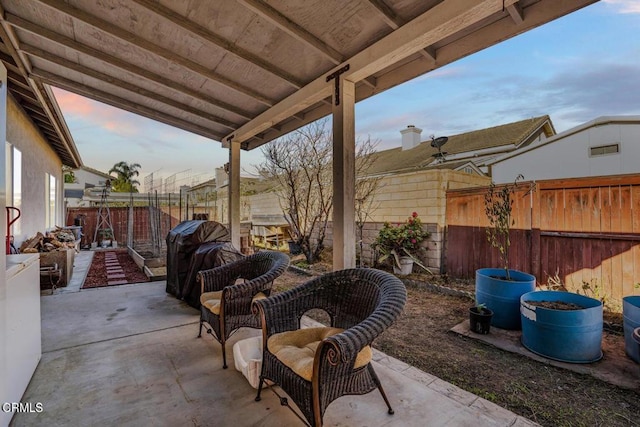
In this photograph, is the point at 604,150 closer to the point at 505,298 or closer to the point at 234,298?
the point at 505,298

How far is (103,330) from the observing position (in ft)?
10.2

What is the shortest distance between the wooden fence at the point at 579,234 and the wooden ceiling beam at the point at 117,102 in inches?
191

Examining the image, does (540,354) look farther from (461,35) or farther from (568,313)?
(461,35)

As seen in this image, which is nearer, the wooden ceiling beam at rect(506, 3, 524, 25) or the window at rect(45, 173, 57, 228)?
the wooden ceiling beam at rect(506, 3, 524, 25)

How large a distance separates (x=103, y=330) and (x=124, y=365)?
3.26 feet

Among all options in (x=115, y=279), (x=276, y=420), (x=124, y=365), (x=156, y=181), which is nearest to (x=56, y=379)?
(x=124, y=365)

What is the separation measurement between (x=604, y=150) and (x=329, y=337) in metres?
8.98

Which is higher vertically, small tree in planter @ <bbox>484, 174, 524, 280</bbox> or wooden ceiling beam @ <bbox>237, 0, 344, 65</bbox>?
wooden ceiling beam @ <bbox>237, 0, 344, 65</bbox>

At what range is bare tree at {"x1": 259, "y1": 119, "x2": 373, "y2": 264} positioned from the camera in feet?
22.3

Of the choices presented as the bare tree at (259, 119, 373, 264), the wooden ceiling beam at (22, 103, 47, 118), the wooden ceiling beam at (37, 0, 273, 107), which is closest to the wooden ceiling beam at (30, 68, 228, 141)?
the wooden ceiling beam at (37, 0, 273, 107)

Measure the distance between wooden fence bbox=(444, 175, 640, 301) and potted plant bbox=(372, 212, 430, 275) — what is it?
3.22 ft

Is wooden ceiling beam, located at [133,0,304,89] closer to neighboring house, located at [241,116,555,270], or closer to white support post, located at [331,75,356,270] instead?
white support post, located at [331,75,356,270]

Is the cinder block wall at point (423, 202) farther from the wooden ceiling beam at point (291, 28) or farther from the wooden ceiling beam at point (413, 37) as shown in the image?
the wooden ceiling beam at point (291, 28)

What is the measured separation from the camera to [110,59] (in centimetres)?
328
